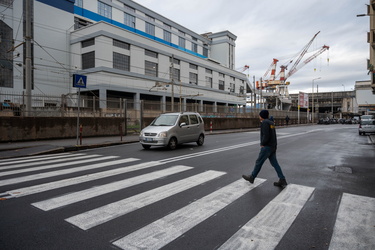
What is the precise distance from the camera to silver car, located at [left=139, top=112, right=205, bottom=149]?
35.5ft

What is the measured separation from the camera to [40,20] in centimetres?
3881

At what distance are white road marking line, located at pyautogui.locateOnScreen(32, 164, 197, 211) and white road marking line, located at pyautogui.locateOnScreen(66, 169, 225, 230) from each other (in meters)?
0.67

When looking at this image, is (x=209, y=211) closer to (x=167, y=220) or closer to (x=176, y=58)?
(x=167, y=220)

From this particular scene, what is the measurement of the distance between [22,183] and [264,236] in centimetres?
521

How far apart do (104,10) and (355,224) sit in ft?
175

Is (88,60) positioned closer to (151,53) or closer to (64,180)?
(151,53)

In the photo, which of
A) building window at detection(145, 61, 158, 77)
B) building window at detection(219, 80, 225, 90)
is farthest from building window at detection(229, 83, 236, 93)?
building window at detection(145, 61, 158, 77)

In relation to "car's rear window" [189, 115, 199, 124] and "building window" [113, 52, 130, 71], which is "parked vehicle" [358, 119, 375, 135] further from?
"building window" [113, 52, 130, 71]

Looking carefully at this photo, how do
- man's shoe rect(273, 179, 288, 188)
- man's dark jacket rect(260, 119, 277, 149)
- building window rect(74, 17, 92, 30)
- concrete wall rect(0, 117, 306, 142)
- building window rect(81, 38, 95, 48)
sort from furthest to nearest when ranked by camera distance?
1. building window rect(74, 17, 92, 30)
2. building window rect(81, 38, 95, 48)
3. concrete wall rect(0, 117, 306, 142)
4. man's dark jacket rect(260, 119, 277, 149)
5. man's shoe rect(273, 179, 288, 188)

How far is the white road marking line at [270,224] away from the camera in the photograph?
2.94 meters

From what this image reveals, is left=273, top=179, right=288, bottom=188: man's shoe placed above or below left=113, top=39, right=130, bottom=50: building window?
below

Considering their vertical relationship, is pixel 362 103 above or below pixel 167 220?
above

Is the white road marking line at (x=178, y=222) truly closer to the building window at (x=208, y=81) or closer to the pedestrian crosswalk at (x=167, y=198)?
the pedestrian crosswalk at (x=167, y=198)

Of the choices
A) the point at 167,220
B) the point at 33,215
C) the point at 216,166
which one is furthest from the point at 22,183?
the point at 216,166
